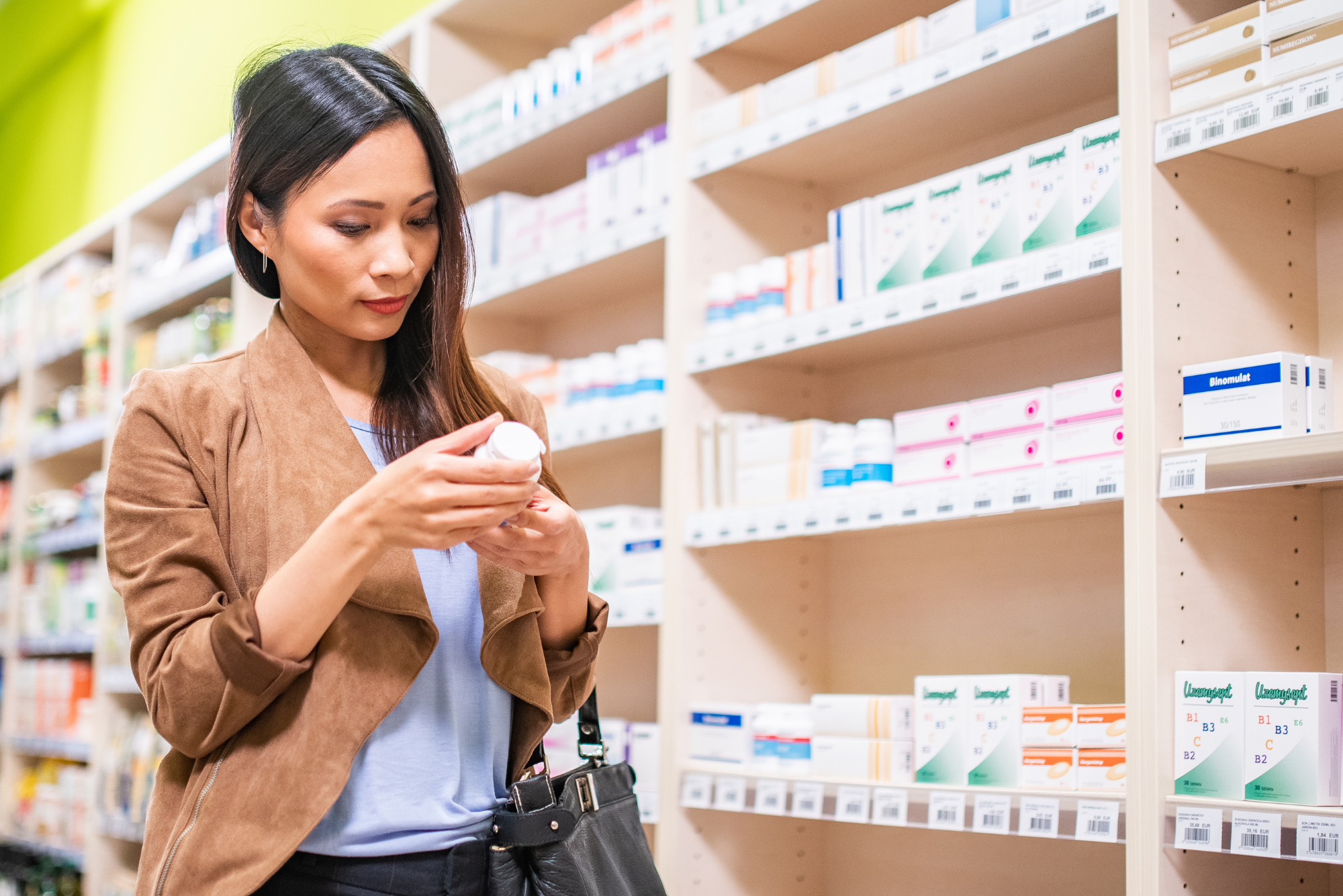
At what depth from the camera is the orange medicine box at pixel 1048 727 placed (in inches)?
87.0

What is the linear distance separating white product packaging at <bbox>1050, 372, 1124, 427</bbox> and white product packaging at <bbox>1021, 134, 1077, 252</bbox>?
0.26 meters

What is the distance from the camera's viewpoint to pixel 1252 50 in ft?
6.66

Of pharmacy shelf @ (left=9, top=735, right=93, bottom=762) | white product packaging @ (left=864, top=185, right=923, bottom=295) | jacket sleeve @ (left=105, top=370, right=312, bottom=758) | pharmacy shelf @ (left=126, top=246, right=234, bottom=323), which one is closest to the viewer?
jacket sleeve @ (left=105, top=370, right=312, bottom=758)

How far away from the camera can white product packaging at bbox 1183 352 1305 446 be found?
1.97 m

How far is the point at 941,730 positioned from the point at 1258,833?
66 centimetres

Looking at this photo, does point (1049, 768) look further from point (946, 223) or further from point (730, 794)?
point (946, 223)

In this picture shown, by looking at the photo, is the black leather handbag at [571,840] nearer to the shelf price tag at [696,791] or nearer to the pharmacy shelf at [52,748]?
the shelf price tag at [696,791]

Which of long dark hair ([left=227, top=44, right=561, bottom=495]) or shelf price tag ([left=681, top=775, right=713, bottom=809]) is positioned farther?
shelf price tag ([left=681, top=775, right=713, bottom=809])

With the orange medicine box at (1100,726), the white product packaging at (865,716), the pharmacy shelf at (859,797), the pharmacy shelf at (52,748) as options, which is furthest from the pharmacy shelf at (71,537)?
the orange medicine box at (1100,726)

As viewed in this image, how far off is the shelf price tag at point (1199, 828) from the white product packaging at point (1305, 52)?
1.12 meters

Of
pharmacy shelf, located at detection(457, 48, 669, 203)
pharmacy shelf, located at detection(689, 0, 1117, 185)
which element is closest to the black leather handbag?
pharmacy shelf, located at detection(689, 0, 1117, 185)

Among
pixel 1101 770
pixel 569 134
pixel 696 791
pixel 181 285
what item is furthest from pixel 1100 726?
pixel 181 285

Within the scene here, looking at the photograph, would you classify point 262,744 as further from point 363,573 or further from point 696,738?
point 696,738

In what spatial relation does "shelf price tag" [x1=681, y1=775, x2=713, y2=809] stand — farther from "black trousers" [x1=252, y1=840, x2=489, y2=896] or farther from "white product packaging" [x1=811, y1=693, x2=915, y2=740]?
"black trousers" [x1=252, y1=840, x2=489, y2=896]
